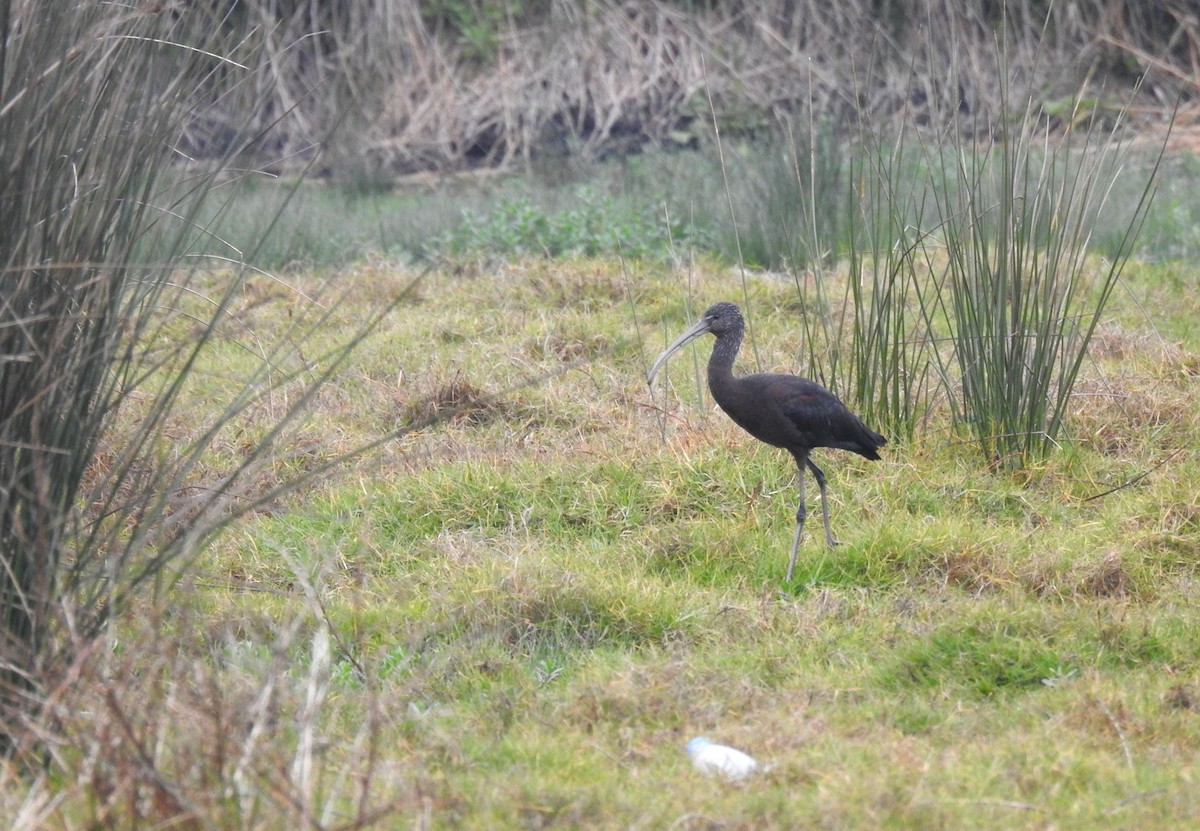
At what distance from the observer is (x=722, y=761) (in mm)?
3000

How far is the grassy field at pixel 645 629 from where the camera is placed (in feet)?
8.71

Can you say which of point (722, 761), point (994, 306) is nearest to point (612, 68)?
point (994, 306)

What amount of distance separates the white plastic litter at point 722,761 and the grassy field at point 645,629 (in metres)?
0.05

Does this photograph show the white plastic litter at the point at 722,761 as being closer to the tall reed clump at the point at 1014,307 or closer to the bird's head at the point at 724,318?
the bird's head at the point at 724,318

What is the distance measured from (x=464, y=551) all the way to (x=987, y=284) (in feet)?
6.54

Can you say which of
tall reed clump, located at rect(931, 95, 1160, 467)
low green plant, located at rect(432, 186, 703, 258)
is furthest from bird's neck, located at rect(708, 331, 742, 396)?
low green plant, located at rect(432, 186, 703, 258)

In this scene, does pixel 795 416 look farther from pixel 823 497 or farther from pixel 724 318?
pixel 724 318

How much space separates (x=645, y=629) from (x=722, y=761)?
0.91m

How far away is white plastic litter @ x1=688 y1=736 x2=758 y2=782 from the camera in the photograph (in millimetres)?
2955

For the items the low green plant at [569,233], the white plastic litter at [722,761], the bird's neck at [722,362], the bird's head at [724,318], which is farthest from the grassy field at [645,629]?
the low green plant at [569,233]

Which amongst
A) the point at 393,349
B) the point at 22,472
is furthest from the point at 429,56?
the point at 22,472

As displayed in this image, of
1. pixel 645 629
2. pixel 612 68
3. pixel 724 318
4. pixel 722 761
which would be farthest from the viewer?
pixel 612 68

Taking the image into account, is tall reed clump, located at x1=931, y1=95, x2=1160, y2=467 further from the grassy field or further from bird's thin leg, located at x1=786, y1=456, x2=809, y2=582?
bird's thin leg, located at x1=786, y1=456, x2=809, y2=582

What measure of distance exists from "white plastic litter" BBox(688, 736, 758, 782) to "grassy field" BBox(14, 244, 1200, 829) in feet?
0.16
